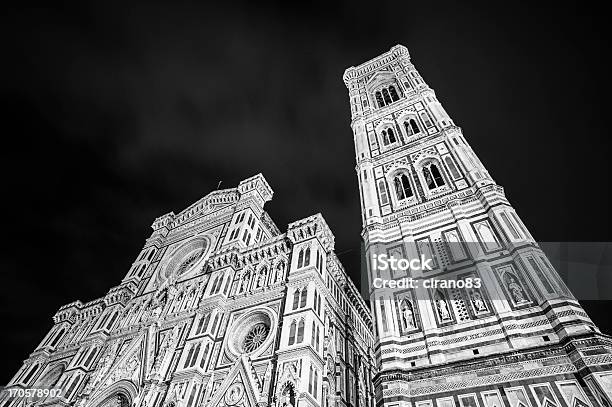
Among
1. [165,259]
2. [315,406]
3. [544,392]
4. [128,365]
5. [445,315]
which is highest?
[165,259]

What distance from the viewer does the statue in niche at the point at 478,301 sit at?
1468cm

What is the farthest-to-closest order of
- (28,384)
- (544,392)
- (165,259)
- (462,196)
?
(165,259) < (28,384) < (462,196) < (544,392)

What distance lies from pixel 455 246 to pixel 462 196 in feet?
11.1

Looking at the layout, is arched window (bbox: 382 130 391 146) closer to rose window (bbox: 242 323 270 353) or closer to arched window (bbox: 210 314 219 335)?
rose window (bbox: 242 323 270 353)

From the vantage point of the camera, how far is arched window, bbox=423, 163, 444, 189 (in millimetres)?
21250

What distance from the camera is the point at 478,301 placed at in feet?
49.1

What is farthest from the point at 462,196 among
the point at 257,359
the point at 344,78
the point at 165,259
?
A: the point at 165,259

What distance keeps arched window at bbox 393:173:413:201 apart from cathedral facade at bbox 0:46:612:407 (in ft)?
0.31

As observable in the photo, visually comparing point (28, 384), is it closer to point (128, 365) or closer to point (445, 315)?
point (128, 365)

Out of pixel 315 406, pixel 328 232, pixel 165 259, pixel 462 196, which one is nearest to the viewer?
pixel 315 406

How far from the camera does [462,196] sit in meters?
19.3

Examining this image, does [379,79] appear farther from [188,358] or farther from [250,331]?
[188,358]

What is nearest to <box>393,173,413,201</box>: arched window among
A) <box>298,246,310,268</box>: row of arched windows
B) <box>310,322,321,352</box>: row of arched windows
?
<box>298,246,310,268</box>: row of arched windows

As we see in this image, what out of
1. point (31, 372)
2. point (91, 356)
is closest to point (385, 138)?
point (91, 356)
